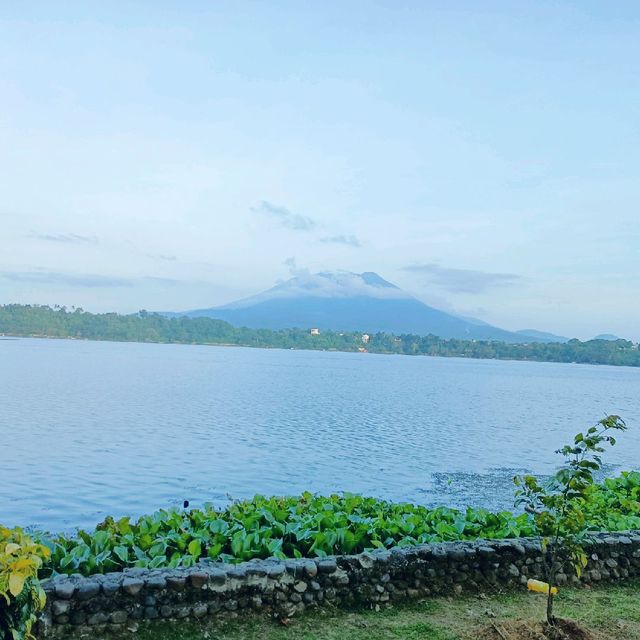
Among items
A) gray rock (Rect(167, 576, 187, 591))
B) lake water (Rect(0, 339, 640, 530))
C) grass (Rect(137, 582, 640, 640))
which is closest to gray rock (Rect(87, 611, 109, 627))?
grass (Rect(137, 582, 640, 640))

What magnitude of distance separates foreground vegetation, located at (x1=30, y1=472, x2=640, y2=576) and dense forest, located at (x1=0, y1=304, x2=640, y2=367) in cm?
16054

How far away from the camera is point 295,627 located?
21.2ft

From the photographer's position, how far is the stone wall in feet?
19.7

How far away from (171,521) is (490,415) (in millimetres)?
37029

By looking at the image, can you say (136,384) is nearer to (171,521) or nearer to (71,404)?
(71,404)

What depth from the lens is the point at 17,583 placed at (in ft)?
12.1

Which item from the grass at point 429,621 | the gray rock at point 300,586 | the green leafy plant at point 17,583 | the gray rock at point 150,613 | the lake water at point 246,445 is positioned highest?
the green leafy plant at point 17,583

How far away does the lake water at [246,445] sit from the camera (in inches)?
722

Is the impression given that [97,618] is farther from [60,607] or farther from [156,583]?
[156,583]

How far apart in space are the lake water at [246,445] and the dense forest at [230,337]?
115097mm

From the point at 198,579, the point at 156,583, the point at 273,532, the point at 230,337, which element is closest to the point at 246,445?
the point at 273,532

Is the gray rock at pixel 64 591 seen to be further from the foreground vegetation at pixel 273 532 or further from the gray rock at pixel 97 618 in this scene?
the foreground vegetation at pixel 273 532

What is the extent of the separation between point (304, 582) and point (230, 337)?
173507 millimetres

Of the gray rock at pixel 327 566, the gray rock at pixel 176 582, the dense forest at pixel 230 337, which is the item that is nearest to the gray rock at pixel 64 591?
the gray rock at pixel 176 582
